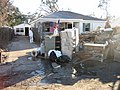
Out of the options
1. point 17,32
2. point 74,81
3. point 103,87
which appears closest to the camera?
point 103,87

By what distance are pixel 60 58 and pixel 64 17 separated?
59.1 feet

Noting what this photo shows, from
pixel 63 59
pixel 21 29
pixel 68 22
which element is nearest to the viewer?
pixel 63 59

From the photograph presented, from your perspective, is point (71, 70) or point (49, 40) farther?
point (49, 40)

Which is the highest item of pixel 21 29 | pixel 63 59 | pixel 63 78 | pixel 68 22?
pixel 68 22

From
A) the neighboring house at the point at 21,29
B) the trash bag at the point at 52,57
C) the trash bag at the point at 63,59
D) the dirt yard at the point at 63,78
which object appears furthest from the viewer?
the neighboring house at the point at 21,29

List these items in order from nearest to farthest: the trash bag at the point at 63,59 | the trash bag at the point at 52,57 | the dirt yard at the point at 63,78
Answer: the dirt yard at the point at 63,78 < the trash bag at the point at 63,59 < the trash bag at the point at 52,57

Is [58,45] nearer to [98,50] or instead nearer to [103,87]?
[98,50]

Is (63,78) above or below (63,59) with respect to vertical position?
below

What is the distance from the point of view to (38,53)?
16.6 meters

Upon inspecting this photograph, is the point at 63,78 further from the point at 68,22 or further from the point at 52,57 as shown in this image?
the point at 68,22

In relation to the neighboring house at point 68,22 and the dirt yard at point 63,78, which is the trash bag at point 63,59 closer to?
the dirt yard at point 63,78

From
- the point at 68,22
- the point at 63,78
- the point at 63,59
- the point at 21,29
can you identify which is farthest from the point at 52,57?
the point at 21,29

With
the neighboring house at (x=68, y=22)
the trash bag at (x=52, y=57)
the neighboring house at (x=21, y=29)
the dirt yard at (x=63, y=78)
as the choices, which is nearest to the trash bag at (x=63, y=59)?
the trash bag at (x=52, y=57)

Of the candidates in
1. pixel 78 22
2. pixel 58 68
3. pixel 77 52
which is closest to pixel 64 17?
pixel 78 22
